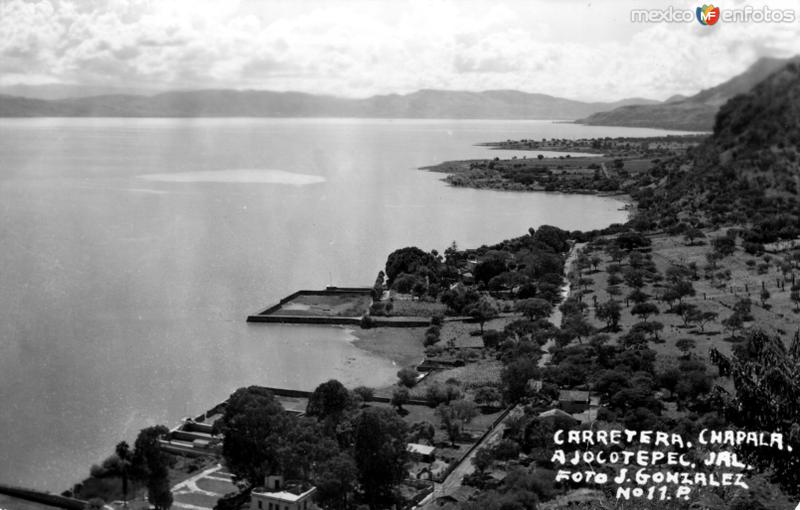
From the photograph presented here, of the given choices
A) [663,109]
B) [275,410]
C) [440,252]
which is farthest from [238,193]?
[275,410]

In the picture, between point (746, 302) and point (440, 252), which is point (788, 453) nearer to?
point (746, 302)

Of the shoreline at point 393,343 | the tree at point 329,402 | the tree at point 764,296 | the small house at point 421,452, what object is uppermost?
the tree at point 764,296

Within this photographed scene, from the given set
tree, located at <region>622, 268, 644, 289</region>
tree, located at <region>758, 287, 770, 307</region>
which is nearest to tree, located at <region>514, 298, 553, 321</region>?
tree, located at <region>622, 268, 644, 289</region>

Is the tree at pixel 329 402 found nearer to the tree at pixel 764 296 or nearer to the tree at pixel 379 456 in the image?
the tree at pixel 379 456

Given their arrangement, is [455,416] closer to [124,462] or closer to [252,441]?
[252,441]

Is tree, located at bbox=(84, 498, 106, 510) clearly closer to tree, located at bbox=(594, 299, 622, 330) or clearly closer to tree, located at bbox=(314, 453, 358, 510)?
tree, located at bbox=(314, 453, 358, 510)

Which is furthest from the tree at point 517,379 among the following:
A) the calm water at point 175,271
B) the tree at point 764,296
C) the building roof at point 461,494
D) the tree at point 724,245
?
the tree at point 724,245

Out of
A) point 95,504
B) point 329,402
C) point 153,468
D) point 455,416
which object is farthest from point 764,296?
point 95,504

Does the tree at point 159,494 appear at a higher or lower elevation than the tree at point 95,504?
higher
